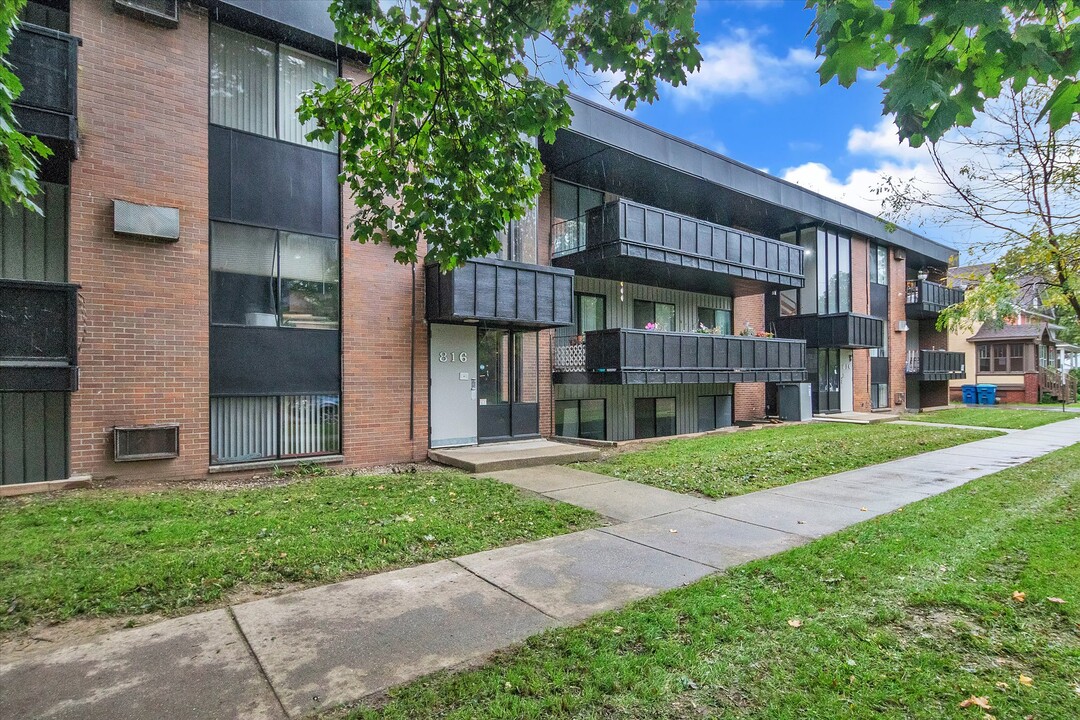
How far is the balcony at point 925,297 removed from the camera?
2617 centimetres

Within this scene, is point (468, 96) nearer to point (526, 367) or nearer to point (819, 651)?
point (819, 651)

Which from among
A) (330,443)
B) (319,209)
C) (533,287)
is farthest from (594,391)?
(319,209)

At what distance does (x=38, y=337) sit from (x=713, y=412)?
1725 centimetres

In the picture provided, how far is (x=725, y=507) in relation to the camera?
7.36 m

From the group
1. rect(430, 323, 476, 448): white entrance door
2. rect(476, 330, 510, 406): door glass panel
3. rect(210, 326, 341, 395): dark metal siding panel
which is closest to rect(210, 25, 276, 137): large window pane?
rect(210, 326, 341, 395): dark metal siding panel

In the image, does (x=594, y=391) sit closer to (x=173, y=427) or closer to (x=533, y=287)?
(x=533, y=287)

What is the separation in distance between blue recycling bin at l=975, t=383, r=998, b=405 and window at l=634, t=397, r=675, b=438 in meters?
24.8

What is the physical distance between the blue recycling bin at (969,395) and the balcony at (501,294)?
30.8m

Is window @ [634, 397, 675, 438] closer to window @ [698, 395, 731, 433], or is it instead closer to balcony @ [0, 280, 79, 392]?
window @ [698, 395, 731, 433]

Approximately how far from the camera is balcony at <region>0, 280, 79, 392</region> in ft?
23.9

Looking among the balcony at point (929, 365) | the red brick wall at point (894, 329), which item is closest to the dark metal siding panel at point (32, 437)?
the red brick wall at point (894, 329)

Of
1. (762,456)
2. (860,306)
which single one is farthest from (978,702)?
(860,306)

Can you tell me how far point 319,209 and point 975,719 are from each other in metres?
10.9

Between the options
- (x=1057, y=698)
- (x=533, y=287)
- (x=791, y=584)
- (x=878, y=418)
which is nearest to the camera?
(x=1057, y=698)
